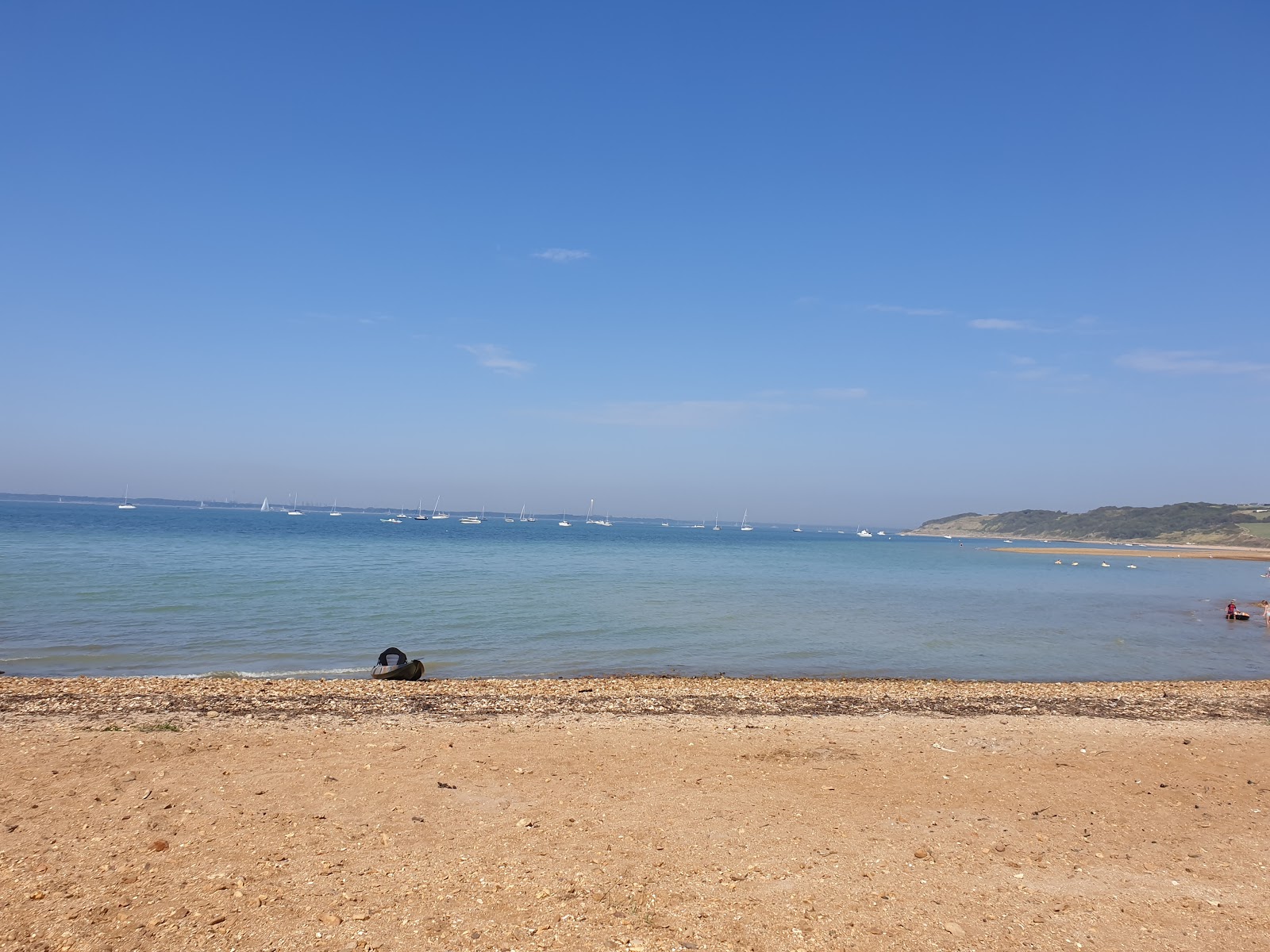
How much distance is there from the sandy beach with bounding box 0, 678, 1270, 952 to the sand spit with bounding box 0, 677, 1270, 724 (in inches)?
7.0

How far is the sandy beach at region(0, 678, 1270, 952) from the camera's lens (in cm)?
569

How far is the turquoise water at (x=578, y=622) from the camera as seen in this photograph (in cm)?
2014

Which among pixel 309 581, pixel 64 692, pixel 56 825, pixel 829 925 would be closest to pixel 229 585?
pixel 309 581

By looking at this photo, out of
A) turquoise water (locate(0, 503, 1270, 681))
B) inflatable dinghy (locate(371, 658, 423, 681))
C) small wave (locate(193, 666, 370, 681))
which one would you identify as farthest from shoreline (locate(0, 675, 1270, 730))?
turquoise water (locate(0, 503, 1270, 681))

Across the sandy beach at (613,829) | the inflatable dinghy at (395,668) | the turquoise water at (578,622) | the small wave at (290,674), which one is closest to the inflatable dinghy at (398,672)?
the inflatable dinghy at (395,668)

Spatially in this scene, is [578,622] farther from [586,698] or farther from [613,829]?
[613,829]

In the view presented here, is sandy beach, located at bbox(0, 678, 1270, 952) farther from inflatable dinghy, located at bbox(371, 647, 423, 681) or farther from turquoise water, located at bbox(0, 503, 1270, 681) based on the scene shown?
turquoise water, located at bbox(0, 503, 1270, 681)

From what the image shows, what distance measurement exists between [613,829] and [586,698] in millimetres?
7049

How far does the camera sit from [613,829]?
766 centimetres

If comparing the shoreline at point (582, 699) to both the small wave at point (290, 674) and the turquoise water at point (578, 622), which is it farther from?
the turquoise water at point (578, 622)

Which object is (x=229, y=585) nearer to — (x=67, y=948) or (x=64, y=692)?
(x=64, y=692)

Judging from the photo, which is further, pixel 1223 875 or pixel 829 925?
pixel 1223 875

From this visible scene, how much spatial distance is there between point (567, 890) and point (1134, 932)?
418 cm

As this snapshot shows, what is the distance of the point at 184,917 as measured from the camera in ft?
18.3
